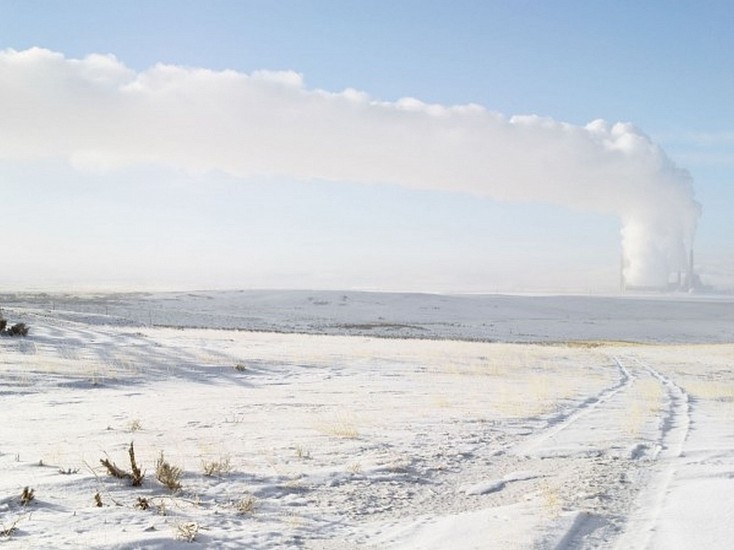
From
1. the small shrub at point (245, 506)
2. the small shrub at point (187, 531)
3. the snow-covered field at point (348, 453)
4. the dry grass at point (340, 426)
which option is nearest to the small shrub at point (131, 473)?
the snow-covered field at point (348, 453)

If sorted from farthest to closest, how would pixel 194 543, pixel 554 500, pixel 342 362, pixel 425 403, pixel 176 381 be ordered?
pixel 342 362, pixel 176 381, pixel 425 403, pixel 554 500, pixel 194 543

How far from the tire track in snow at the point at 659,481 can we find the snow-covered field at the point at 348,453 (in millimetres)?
24

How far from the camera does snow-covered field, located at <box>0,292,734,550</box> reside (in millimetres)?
4594

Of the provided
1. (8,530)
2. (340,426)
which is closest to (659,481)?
(340,426)

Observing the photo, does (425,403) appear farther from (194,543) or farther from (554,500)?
(194,543)

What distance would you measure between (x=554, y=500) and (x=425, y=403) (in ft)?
20.0

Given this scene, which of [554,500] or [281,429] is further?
[281,429]

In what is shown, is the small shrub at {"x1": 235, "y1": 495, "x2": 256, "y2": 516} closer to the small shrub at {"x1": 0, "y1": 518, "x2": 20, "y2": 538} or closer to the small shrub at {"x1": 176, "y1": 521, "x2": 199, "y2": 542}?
the small shrub at {"x1": 176, "y1": 521, "x2": 199, "y2": 542}

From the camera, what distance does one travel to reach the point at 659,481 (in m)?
6.23

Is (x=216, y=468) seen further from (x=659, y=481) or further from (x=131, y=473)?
(x=659, y=481)

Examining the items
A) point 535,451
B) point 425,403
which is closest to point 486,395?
point 425,403

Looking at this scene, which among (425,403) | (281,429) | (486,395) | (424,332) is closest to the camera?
(281,429)

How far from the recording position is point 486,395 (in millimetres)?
13125

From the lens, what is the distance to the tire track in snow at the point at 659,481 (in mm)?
4621
